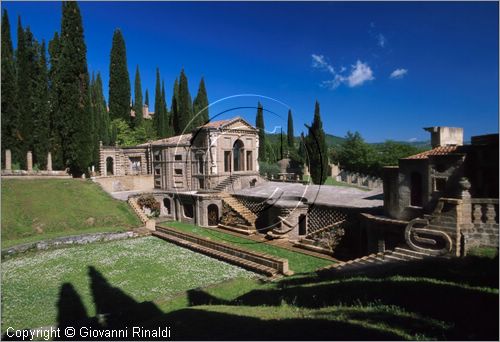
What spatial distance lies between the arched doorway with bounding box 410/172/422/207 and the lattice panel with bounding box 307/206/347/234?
223 inches

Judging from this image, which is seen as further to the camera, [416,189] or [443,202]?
[416,189]

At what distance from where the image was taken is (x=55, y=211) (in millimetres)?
28000

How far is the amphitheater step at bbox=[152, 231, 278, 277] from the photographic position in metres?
17.1

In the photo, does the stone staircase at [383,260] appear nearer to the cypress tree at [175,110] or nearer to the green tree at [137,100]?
the cypress tree at [175,110]

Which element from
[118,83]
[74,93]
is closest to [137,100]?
[118,83]

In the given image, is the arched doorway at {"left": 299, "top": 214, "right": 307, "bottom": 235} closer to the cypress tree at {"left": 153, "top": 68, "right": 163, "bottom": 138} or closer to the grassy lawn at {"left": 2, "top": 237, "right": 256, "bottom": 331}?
the grassy lawn at {"left": 2, "top": 237, "right": 256, "bottom": 331}

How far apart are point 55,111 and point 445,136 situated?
143 ft

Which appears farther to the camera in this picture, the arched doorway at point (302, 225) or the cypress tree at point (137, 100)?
the cypress tree at point (137, 100)

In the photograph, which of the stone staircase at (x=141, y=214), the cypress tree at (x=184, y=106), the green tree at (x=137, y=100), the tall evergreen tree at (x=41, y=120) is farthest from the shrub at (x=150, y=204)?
the green tree at (x=137, y=100)

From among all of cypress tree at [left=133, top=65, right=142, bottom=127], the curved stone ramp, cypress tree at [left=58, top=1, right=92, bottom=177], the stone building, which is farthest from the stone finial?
cypress tree at [left=133, top=65, right=142, bottom=127]

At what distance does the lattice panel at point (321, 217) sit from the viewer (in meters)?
21.3

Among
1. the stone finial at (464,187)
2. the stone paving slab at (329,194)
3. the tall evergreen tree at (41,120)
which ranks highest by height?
the tall evergreen tree at (41,120)

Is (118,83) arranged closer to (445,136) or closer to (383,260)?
(445,136)

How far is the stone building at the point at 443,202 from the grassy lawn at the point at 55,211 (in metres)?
22.9
